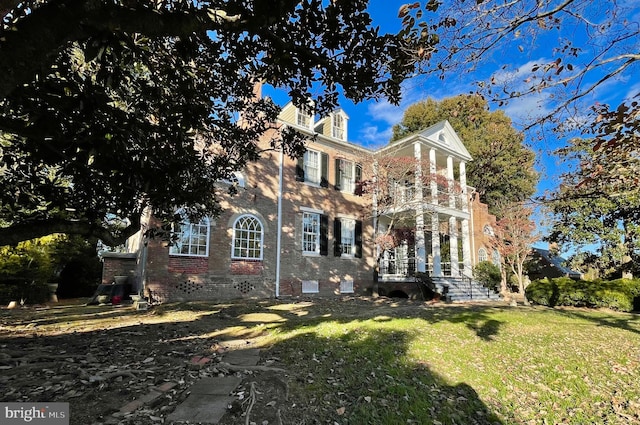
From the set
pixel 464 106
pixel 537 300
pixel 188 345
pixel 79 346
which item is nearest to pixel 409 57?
pixel 464 106

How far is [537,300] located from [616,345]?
9.34 m

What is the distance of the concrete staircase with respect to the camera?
14.3 m

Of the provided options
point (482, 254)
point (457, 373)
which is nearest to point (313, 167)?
point (457, 373)

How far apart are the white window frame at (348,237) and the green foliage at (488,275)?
24.4 ft

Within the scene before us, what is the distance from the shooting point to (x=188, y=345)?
18.8ft

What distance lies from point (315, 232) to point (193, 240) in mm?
5660

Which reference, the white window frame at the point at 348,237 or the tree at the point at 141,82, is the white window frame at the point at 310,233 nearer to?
the white window frame at the point at 348,237

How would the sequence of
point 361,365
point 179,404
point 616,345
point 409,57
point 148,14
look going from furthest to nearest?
point 616,345, point 361,365, point 409,57, point 179,404, point 148,14

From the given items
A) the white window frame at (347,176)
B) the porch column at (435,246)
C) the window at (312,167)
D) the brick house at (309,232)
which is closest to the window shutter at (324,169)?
the brick house at (309,232)

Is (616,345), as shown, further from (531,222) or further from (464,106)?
(531,222)

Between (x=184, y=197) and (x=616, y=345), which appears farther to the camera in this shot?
(x=616, y=345)

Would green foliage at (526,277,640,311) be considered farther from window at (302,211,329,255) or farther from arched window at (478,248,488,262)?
window at (302,211,329,255)

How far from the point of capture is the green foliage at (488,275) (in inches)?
726

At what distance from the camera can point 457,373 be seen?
14.9 ft
